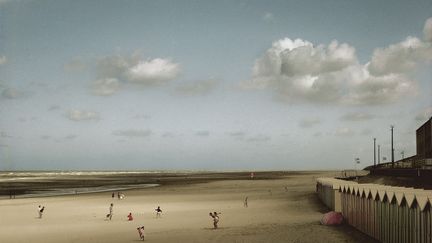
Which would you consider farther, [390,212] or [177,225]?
[177,225]

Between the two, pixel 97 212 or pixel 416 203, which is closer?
pixel 416 203

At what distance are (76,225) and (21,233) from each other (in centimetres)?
536

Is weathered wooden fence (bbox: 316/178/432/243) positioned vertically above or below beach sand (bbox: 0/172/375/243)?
above

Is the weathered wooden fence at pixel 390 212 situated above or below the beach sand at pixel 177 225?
above

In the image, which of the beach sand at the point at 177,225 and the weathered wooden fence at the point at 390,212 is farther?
the beach sand at the point at 177,225

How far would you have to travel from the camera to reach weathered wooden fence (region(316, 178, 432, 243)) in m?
20.7

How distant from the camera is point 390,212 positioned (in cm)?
2509

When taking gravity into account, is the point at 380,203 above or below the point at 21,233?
above

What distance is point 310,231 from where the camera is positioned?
33.4 metres

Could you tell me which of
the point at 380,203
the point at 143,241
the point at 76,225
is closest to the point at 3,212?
the point at 76,225

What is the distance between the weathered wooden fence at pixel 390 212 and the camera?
20.7m

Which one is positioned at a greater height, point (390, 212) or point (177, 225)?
point (390, 212)

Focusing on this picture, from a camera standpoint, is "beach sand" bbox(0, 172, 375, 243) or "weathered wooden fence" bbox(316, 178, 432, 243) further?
"beach sand" bbox(0, 172, 375, 243)

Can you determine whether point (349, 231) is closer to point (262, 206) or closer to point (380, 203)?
point (380, 203)
